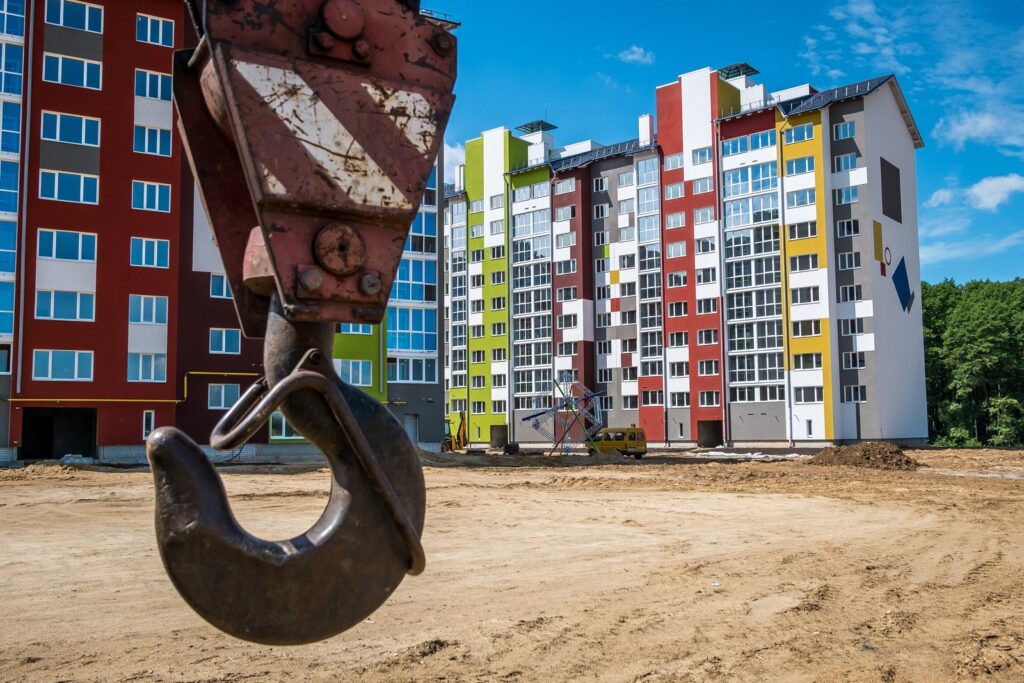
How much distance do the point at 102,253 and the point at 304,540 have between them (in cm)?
4594

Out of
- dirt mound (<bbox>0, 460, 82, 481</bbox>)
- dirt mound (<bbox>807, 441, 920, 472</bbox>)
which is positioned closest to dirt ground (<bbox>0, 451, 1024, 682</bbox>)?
dirt mound (<bbox>0, 460, 82, 481</bbox>)

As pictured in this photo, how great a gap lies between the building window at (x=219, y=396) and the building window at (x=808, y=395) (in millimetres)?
38053

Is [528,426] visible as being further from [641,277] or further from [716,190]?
[716,190]

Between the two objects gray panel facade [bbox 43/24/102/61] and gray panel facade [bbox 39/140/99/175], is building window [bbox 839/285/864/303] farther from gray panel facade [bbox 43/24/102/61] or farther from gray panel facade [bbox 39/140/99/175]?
gray panel facade [bbox 43/24/102/61]

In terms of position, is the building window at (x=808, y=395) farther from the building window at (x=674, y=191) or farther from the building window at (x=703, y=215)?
the building window at (x=674, y=191)

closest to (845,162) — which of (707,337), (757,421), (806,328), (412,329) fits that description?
(806,328)

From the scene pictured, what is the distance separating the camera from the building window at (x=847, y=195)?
210 ft

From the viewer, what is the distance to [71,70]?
145 feet

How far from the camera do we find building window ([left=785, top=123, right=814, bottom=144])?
65.8 metres

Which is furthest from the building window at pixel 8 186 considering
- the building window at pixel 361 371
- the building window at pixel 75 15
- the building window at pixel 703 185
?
the building window at pixel 703 185

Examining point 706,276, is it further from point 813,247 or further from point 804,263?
point 813,247

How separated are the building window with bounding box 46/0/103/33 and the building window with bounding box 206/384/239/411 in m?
18.3

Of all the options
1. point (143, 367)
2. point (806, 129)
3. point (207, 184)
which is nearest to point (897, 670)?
point (207, 184)

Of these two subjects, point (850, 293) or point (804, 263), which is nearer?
point (850, 293)
